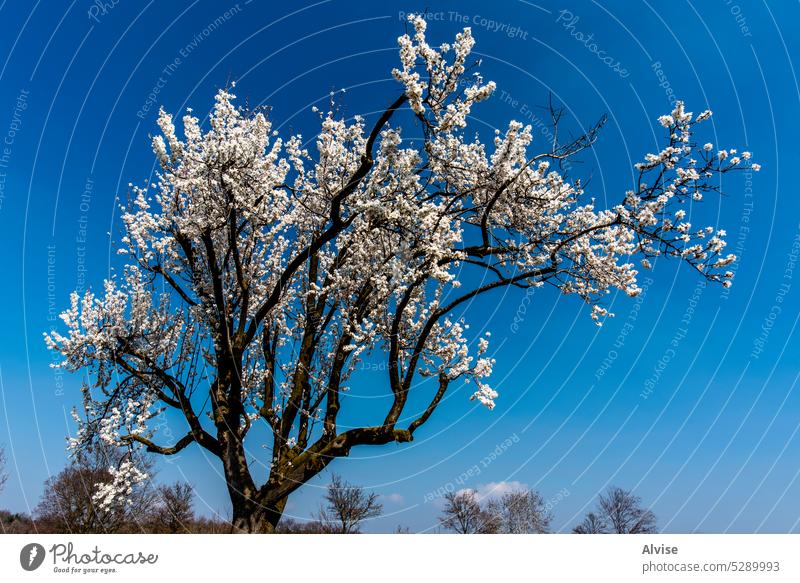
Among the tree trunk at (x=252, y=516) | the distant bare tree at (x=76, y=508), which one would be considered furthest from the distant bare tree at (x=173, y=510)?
the tree trunk at (x=252, y=516)

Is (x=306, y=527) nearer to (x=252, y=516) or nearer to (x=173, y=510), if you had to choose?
(x=173, y=510)

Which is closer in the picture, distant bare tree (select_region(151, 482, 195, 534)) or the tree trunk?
the tree trunk

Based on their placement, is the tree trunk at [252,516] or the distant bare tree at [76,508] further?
the distant bare tree at [76,508]

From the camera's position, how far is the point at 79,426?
1855cm

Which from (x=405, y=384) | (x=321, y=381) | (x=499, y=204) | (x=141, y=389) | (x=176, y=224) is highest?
(x=176, y=224)

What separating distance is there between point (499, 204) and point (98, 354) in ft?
47.4

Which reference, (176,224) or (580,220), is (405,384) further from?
Answer: (176,224)

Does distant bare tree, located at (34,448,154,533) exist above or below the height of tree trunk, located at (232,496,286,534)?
above

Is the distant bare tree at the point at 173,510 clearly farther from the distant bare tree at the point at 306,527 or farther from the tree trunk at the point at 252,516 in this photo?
the tree trunk at the point at 252,516

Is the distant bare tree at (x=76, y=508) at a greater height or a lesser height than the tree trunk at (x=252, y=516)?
greater

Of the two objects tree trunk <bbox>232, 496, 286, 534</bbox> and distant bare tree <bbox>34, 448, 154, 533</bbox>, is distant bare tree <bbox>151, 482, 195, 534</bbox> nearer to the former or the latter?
distant bare tree <bbox>34, 448, 154, 533</bbox>

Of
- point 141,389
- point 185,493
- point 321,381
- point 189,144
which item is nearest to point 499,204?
point 321,381

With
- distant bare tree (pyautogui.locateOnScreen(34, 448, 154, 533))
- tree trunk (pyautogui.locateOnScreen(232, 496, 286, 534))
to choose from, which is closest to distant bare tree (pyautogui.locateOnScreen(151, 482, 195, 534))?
distant bare tree (pyautogui.locateOnScreen(34, 448, 154, 533))

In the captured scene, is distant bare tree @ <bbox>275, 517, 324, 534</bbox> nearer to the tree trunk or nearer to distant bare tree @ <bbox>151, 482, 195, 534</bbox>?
distant bare tree @ <bbox>151, 482, 195, 534</bbox>
